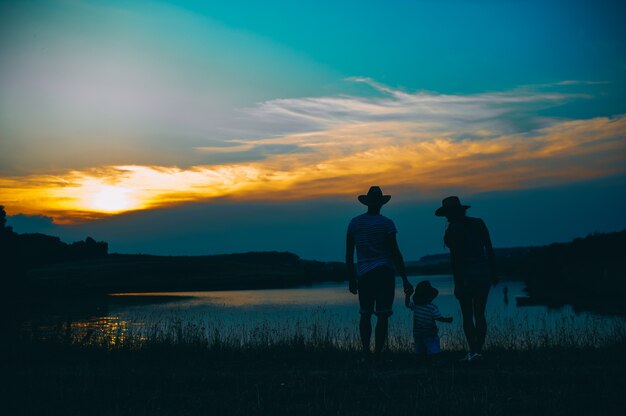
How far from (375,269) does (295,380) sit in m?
1.95

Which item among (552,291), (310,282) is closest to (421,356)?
(552,291)

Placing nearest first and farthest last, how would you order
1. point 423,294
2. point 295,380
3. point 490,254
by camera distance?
point 295,380, point 490,254, point 423,294

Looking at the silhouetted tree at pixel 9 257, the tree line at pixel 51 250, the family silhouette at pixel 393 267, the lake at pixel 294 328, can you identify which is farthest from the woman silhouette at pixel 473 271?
the tree line at pixel 51 250

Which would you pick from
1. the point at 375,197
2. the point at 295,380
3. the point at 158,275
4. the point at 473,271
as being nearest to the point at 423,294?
the point at 473,271

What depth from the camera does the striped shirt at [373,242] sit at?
8.29 metres

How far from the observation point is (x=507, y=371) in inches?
299

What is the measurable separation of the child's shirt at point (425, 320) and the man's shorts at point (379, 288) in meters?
0.80

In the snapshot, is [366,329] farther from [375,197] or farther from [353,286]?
[375,197]

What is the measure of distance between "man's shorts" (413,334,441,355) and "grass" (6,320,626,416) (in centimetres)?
26

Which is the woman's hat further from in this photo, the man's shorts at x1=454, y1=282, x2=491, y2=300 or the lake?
the lake

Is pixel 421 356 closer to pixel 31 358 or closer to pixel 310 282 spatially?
pixel 31 358

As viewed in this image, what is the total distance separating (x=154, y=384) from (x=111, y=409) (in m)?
1.40

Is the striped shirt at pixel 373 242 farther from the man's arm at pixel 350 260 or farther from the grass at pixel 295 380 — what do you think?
the grass at pixel 295 380

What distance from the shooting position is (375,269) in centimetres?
823
